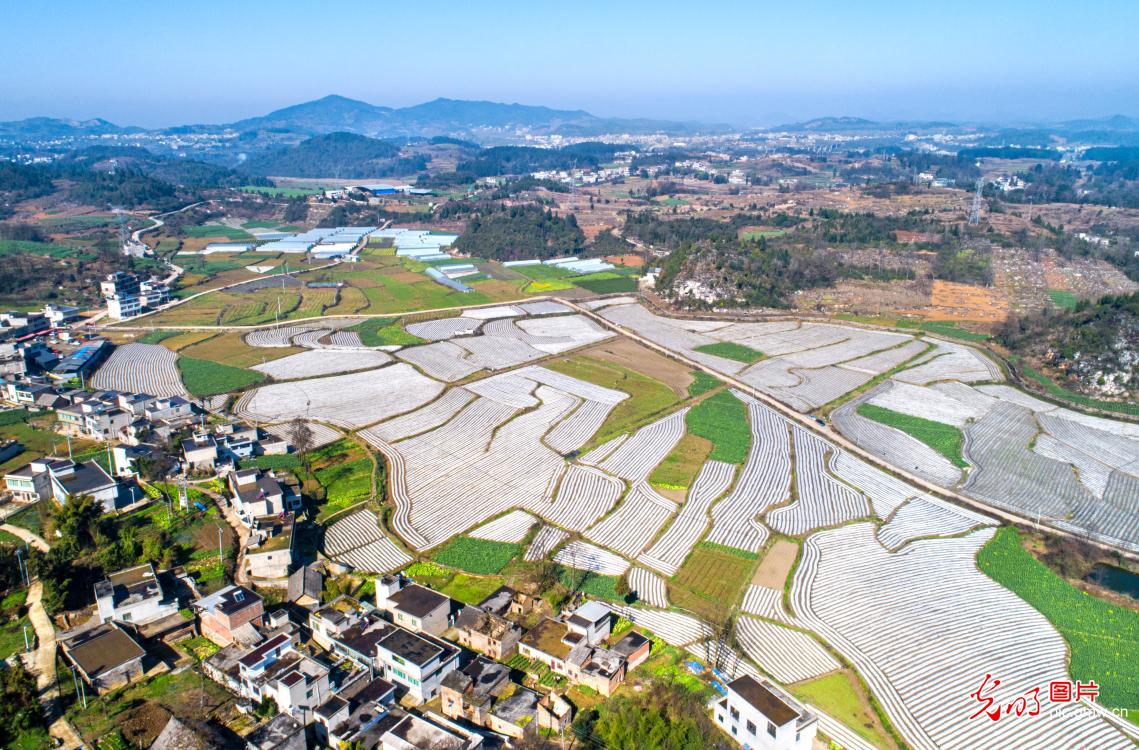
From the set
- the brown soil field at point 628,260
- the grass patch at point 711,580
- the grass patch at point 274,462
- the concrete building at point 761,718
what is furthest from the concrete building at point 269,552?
the brown soil field at point 628,260

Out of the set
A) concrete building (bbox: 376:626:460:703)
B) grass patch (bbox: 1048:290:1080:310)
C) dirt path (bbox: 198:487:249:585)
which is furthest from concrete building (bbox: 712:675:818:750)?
grass patch (bbox: 1048:290:1080:310)

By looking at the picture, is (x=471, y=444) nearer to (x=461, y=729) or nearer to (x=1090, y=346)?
(x=461, y=729)

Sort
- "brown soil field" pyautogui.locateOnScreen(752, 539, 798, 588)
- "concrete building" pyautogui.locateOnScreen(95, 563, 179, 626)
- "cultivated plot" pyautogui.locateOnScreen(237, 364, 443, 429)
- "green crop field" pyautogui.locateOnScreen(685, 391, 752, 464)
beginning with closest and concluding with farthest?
"concrete building" pyautogui.locateOnScreen(95, 563, 179, 626), "brown soil field" pyautogui.locateOnScreen(752, 539, 798, 588), "green crop field" pyautogui.locateOnScreen(685, 391, 752, 464), "cultivated plot" pyautogui.locateOnScreen(237, 364, 443, 429)

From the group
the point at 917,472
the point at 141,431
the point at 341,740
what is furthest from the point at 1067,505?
the point at 141,431

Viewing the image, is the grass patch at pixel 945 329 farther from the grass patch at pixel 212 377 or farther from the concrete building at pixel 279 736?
the concrete building at pixel 279 736

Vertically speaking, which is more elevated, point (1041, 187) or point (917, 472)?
point (1041, 187)

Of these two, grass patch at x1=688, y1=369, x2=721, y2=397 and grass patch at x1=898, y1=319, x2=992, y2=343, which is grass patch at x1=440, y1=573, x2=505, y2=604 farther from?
grass patch at x1=898, y1=319, x2=992, y2=343
